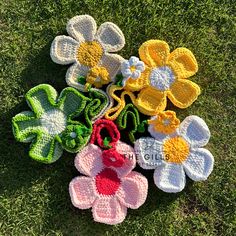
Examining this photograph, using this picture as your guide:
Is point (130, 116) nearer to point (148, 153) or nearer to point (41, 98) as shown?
point (148, 153)

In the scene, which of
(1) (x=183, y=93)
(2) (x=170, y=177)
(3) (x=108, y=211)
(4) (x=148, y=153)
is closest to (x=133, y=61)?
(1) (x=183, y=93)

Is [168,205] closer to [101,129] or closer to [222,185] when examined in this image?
[222,185]

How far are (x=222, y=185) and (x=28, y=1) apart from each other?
1139mm

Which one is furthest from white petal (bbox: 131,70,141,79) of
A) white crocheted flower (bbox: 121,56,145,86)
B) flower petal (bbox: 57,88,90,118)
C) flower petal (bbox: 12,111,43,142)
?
flower petal (bbox: 12,111,43,142)

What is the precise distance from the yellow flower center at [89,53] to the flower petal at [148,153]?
14.8 inches

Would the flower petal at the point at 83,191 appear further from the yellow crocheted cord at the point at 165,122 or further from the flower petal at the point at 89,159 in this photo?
the yellow crocheted cord at the point at 165,122

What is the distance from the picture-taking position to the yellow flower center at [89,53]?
2.18 meters

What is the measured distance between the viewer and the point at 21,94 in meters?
2.21

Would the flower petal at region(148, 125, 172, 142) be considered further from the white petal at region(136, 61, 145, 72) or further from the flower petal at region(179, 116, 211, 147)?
the white petal at region(136, 61, 145, 72)

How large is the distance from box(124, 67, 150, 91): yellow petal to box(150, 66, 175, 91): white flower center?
21mm

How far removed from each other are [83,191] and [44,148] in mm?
235

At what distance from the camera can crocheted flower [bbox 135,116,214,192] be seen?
216cm

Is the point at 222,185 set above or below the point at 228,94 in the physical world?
below

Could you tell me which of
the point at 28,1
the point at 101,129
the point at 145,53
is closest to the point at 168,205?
the point at 101,129
